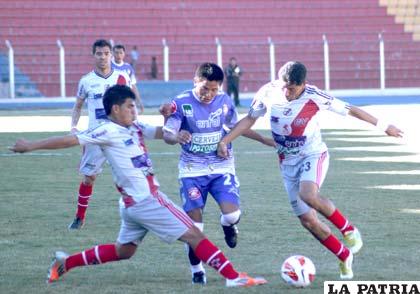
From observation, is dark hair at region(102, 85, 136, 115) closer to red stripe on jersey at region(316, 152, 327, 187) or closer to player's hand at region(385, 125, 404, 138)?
red stripe on jersey at region(316, 152, 327, 187)

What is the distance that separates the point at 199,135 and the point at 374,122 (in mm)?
1436

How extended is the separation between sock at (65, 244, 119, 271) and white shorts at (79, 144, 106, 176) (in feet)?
11.0

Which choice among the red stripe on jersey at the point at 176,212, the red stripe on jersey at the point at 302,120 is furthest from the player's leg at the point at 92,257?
the red stripe on jersey at the point at 302,120

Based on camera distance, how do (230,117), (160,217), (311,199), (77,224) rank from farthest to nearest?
(77,224)
(230,117)
(311,199)
(160,217)

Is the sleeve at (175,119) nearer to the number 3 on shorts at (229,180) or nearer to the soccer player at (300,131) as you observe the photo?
the soccer player at (300,131)

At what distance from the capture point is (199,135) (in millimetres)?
8703

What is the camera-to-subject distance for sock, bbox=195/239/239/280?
7531mm

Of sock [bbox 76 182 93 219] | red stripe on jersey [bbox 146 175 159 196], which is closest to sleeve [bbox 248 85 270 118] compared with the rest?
red stripe on jersey [bbox 146 175 159 196]

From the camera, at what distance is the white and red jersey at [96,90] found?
1173 cm

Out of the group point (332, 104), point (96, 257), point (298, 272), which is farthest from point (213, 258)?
point (332, 104)

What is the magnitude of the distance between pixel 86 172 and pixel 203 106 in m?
3.03

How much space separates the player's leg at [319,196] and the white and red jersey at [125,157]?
4.42 ft

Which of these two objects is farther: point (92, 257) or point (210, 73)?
point (210, 73)

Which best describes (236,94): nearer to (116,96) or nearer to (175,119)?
(175,119)
